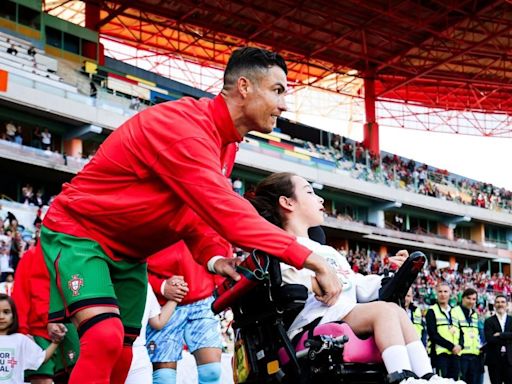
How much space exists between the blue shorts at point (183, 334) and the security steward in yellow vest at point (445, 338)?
5.77 metres

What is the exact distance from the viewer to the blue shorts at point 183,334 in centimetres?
558

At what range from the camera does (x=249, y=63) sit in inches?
131

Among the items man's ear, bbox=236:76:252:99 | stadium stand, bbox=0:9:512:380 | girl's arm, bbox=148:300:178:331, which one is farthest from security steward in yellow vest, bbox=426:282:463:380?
man's ear, bbox=236:76:252:99

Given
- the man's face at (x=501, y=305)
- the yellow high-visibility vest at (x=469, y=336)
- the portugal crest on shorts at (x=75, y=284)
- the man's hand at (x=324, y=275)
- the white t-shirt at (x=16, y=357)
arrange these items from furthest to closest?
the man's face at (x=501, y=305), the yellow high-visibility vest at (x=469, y=336), the white t-shirt at (x=16, y=357), the portugal crest on shorts at (x=75, y=284), the man's hand at (x=324, y=275)

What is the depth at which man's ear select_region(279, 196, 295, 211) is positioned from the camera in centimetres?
389

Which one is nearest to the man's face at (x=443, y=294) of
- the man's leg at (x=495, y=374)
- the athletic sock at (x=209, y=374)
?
the man's leg at (x=495, y=374)

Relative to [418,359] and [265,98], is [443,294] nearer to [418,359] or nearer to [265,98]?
[418,359]

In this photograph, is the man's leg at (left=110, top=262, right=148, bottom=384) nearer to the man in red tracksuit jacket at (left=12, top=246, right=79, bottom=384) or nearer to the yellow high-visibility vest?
the man in red tracksuit jacket at (left=12, top=246, right=79, bottom=384)

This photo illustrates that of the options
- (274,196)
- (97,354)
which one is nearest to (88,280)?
(97,354)

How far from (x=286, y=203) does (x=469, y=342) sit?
25.4 ft

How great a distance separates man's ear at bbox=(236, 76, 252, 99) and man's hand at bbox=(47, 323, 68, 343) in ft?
6.88

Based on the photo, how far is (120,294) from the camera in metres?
3.53

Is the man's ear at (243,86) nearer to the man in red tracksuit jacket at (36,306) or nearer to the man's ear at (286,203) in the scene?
the man's ear at (286,203)

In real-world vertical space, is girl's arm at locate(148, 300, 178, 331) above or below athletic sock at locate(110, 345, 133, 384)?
above
